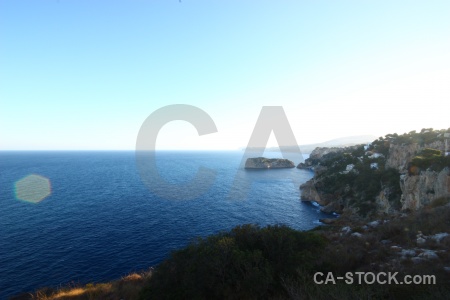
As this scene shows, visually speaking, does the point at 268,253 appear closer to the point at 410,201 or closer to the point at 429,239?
the point at 429,239

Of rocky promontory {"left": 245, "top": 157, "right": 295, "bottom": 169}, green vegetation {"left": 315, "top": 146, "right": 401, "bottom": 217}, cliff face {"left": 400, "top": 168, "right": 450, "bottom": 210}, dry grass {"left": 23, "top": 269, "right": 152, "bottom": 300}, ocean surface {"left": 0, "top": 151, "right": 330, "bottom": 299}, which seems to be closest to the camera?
dry grass {"left": 23, "top": 269, "right": 152, "bottom": 300}

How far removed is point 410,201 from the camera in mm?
37719

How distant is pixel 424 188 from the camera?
3484 centimetres

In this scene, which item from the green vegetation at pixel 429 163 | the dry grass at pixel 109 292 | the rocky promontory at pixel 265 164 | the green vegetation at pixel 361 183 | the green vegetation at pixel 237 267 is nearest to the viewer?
the green vegetation at pixel 237 267

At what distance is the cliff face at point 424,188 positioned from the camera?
103ft

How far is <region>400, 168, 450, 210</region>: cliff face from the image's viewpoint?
31359mm

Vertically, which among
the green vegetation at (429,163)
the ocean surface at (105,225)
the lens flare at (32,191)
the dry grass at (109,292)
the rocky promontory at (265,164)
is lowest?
the ocean surface at (105,225)

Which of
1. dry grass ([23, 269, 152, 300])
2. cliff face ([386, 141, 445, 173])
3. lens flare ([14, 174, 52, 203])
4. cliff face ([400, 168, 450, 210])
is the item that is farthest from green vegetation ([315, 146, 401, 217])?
lens flare ([14, 174, 52, 203])

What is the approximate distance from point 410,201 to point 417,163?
21.7ft

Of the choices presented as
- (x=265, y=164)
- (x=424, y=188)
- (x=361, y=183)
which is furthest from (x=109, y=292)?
(x=265, y=164)

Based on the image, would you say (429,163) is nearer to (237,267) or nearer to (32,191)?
(237,267)

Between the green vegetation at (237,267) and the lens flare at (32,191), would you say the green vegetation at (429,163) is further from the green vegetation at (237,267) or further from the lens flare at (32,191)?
the lens flare at (32,191)

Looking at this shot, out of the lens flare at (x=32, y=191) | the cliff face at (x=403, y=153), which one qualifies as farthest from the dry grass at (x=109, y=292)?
the cliff face at (x=403, y=153)

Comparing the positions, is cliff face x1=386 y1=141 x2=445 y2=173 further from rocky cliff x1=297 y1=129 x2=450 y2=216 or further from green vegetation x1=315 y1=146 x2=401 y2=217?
green vegetation x1=315 y1=146 x2=401 y2=217
